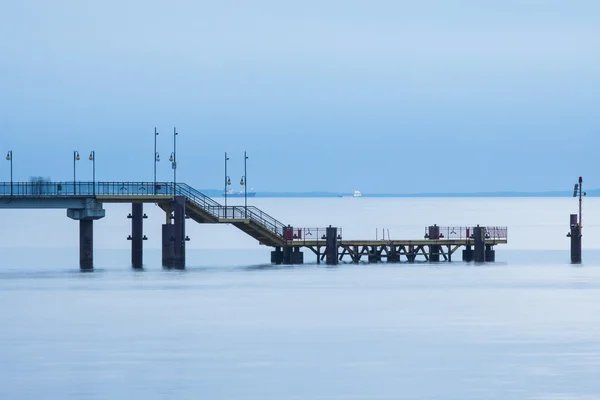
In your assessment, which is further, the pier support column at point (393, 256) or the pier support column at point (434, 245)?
the pier support column at point (393, 256)

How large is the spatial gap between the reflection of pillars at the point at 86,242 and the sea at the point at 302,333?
178 centimetres

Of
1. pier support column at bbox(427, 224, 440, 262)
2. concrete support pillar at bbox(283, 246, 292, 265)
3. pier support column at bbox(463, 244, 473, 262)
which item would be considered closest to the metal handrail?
concrete support pillar at bbox(283, 246, 292, 265)

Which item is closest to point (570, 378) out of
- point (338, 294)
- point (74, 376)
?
point (74, 376)

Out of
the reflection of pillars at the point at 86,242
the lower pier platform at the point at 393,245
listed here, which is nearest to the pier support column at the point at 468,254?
the lower pier platform at the point at 393,245

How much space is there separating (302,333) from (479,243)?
4284 centimetres

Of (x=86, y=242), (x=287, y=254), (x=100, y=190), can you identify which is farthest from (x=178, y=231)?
(x=287, y=254)

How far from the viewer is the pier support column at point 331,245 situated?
9325 centimetres

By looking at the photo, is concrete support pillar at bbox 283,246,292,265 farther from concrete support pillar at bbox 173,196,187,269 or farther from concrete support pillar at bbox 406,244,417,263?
concrete support pillar at bbox 173,196,187,269

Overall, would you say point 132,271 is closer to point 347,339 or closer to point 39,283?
point 39,283

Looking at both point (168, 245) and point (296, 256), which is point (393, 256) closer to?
point (296, 256)

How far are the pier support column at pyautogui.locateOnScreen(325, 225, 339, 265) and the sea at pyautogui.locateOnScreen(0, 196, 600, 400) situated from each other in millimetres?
1376

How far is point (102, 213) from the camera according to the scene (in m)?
86.1

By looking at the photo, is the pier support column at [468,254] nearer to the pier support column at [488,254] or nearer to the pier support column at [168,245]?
the pier support column at [488,254]

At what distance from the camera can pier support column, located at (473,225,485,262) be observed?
98.1 meters
